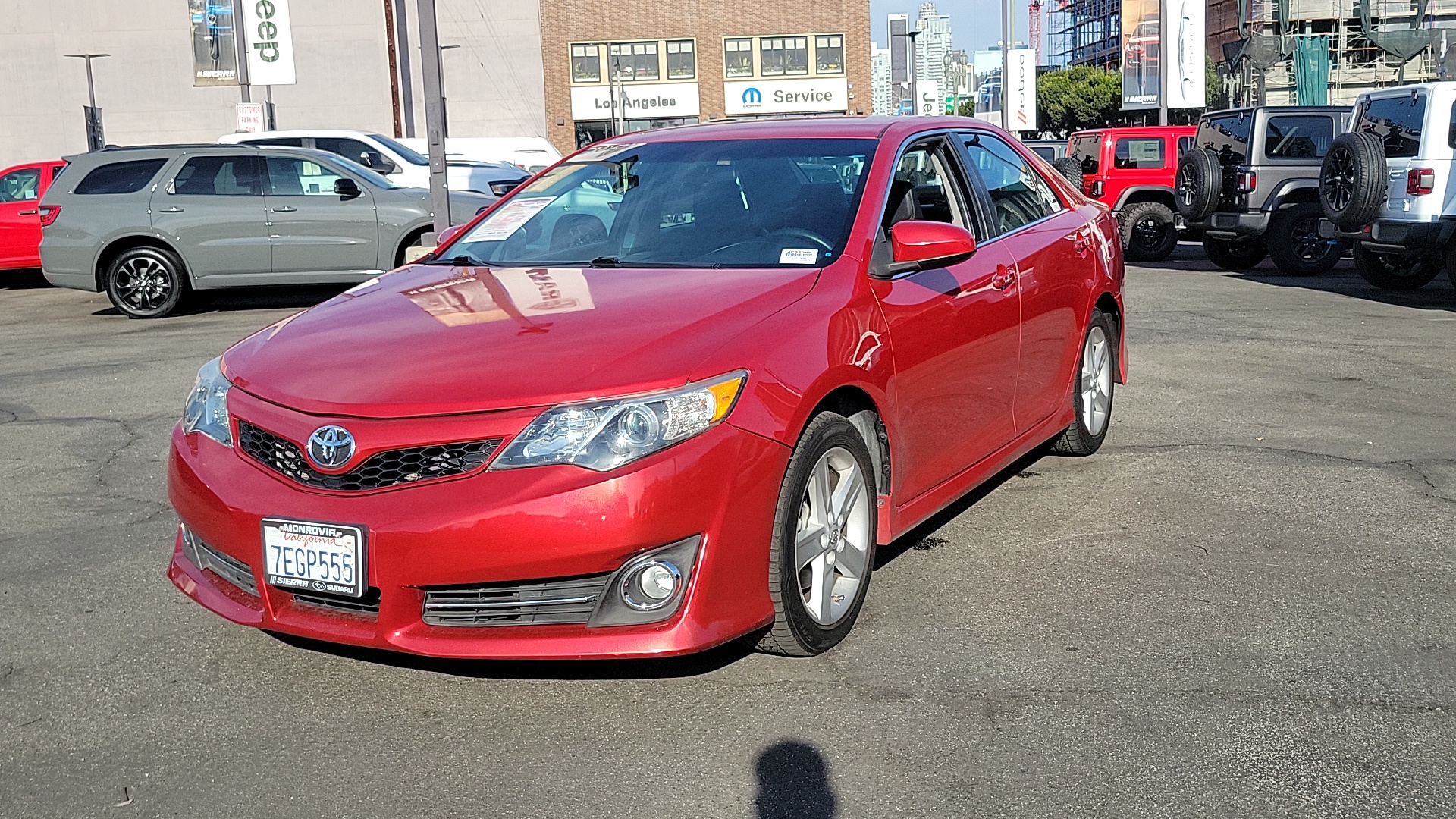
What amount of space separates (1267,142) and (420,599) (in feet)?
47.2

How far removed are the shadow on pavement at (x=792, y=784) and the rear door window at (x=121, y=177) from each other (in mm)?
12471

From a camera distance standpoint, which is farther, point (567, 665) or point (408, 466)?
point (567, 665)

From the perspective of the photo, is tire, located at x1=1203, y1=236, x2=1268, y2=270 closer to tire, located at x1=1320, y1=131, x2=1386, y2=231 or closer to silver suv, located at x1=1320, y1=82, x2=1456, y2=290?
silver suv, located at x1=1320, y1=82, x2=1456, y2=290

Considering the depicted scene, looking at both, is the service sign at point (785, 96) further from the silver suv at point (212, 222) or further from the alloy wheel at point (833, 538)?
the alloy wheel at point (833, 538)

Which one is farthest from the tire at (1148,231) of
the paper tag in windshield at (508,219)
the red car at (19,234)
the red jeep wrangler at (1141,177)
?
the paper tag in windshield at (508,219)

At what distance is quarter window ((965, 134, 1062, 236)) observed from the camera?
5.42 meters

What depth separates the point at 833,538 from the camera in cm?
400

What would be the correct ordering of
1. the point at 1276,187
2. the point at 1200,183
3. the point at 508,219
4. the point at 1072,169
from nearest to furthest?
the point at 508,219 < the point at 1276,187 < the point at 1200,183 < the point at 1072,169

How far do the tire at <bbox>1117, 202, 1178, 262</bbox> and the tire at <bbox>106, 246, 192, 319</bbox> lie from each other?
11.4 meters

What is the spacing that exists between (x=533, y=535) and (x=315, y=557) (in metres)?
0.57

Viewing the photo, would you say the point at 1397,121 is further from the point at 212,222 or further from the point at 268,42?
the point at 268,42

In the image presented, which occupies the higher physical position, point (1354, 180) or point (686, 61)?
point (686, 61)

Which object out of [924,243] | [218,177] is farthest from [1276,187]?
[924,243]

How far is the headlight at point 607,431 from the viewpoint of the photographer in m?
3.36
